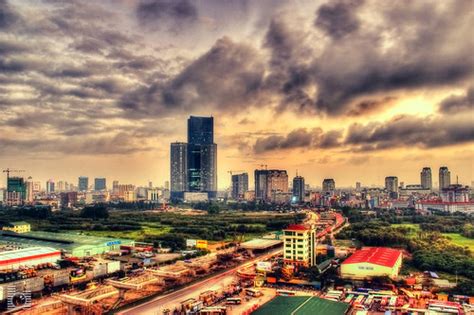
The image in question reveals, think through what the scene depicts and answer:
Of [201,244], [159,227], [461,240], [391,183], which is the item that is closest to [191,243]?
[201,244]

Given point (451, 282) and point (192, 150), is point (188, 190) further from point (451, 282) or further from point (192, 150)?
point (451, 282)

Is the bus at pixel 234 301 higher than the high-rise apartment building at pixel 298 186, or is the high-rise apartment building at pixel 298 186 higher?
the high-rise apartment building at pixel 298 186

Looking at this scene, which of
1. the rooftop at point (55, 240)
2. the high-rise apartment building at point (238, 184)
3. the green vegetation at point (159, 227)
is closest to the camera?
the rooftop at point (55, 240)

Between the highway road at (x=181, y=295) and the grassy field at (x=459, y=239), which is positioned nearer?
the highway road at (x=181, y=295)

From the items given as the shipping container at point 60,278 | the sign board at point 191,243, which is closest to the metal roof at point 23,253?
the shipping container at point 60,278

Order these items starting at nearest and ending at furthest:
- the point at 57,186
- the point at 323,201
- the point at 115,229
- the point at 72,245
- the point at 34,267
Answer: the point at 34,267 → the point at 72,245 → the point at 115,229 → the point at 323,201 → the point at 57,186

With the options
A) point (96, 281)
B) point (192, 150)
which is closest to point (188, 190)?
point (192, 150)

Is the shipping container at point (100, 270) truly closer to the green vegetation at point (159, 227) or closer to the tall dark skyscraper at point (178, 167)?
the green vegetation at point (159, 227)
